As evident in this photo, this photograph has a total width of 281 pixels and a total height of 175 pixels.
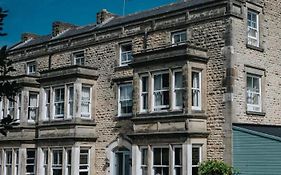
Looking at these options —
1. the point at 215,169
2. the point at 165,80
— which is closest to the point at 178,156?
the point at 215,169

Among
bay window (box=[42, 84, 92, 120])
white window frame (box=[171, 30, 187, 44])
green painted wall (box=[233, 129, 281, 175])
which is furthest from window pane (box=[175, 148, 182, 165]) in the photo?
bay window (box=[42, 84, 92, 120])

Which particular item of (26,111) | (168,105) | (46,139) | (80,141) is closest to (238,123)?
(168,105)

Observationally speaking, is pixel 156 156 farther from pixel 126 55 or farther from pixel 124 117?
pixel 126 55

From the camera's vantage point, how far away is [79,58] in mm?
29406

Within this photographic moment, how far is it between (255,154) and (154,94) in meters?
5.53

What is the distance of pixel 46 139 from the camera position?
27.7 metres

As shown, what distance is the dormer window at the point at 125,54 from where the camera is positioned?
26.6 metres

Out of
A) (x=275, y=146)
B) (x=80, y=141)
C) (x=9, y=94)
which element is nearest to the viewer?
(x=9, y=94)

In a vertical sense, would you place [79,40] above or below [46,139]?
above

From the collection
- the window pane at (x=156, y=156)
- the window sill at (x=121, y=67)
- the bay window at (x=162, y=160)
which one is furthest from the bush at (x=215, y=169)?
the window sill at (x=121, y=67)

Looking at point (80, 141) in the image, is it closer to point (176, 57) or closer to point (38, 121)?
point (38, 121)

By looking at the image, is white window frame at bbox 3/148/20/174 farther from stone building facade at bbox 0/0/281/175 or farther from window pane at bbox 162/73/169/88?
window pane at bbox 162/73/169/88

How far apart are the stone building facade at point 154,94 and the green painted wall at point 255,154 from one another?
355mm

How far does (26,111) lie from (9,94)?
23265mm
